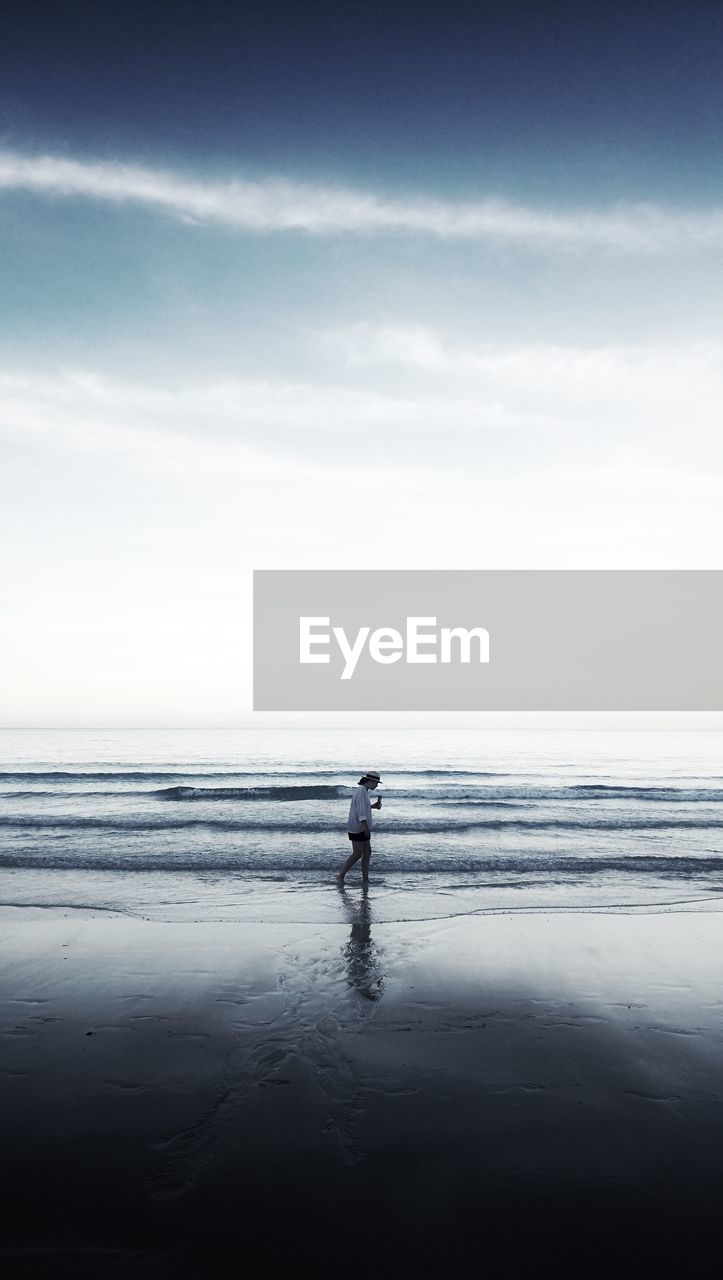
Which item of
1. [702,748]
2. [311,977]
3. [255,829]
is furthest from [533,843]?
[702,748]

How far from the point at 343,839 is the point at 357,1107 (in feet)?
39.3

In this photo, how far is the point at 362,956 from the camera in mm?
8352

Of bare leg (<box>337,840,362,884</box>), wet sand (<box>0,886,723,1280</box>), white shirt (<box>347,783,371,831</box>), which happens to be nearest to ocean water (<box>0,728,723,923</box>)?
bare leg (<box>337,840,362,884</box>)

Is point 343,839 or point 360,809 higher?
point 360,809

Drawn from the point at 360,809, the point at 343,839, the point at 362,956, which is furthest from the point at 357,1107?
the point at 343,839

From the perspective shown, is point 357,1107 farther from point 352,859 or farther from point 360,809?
point 352,859

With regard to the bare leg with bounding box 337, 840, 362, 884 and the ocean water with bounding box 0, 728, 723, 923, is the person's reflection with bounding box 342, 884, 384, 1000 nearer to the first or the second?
the ocean water with bounding box 0, 728, 723, 923

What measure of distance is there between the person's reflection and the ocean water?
0.33m

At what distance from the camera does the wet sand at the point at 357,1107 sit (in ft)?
11.5

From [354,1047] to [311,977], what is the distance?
6.08ft

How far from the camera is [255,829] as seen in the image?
18.4m

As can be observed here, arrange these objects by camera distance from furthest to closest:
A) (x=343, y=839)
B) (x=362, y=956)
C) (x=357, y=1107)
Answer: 1. (x=343, y=839)
2. (x=362, y=956)
3. (x=357, y=1107)

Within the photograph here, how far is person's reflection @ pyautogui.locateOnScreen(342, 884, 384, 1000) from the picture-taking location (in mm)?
7332

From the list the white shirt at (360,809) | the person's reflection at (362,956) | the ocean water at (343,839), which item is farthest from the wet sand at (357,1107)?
the white shirt at (360,809)
